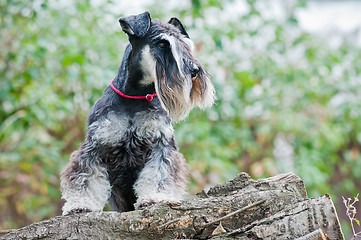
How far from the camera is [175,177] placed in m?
3.73

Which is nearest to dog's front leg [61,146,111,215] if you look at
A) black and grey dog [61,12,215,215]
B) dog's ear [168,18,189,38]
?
black and grey dog [61,12,215,215]

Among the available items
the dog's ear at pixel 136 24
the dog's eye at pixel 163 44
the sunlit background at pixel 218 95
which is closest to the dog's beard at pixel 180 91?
the dog's eye at pixel 163 44

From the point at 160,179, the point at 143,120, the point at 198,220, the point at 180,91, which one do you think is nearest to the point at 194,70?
the point at 180,91

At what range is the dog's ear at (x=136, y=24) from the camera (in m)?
3.56

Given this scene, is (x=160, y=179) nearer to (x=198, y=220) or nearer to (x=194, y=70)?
(x=198, y=220)

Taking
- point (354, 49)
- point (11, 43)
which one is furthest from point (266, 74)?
point (11, 43)

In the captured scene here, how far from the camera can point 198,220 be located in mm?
3053

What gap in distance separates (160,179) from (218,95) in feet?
9.33

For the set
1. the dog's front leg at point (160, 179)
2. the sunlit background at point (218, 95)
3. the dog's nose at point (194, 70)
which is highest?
the sunlit background at point (218, 95)

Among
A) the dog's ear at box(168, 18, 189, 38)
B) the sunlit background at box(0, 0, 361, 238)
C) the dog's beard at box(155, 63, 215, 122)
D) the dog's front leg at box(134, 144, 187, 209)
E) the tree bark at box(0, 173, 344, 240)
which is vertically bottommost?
the tree bark at box(0, 173, 344, 240)

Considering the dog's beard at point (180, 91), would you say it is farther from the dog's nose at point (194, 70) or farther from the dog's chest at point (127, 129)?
the dog's chest at point (127, 129)

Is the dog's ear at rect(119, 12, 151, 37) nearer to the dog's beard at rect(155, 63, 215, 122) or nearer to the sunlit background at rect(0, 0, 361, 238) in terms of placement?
the dog's beard at rect(155, 63, 215, 122)

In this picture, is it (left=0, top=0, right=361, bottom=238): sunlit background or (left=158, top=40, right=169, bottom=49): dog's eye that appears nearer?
(left=158, top=40, right=169, bottom=49): dog's eye

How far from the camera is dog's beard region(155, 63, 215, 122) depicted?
353 cm
